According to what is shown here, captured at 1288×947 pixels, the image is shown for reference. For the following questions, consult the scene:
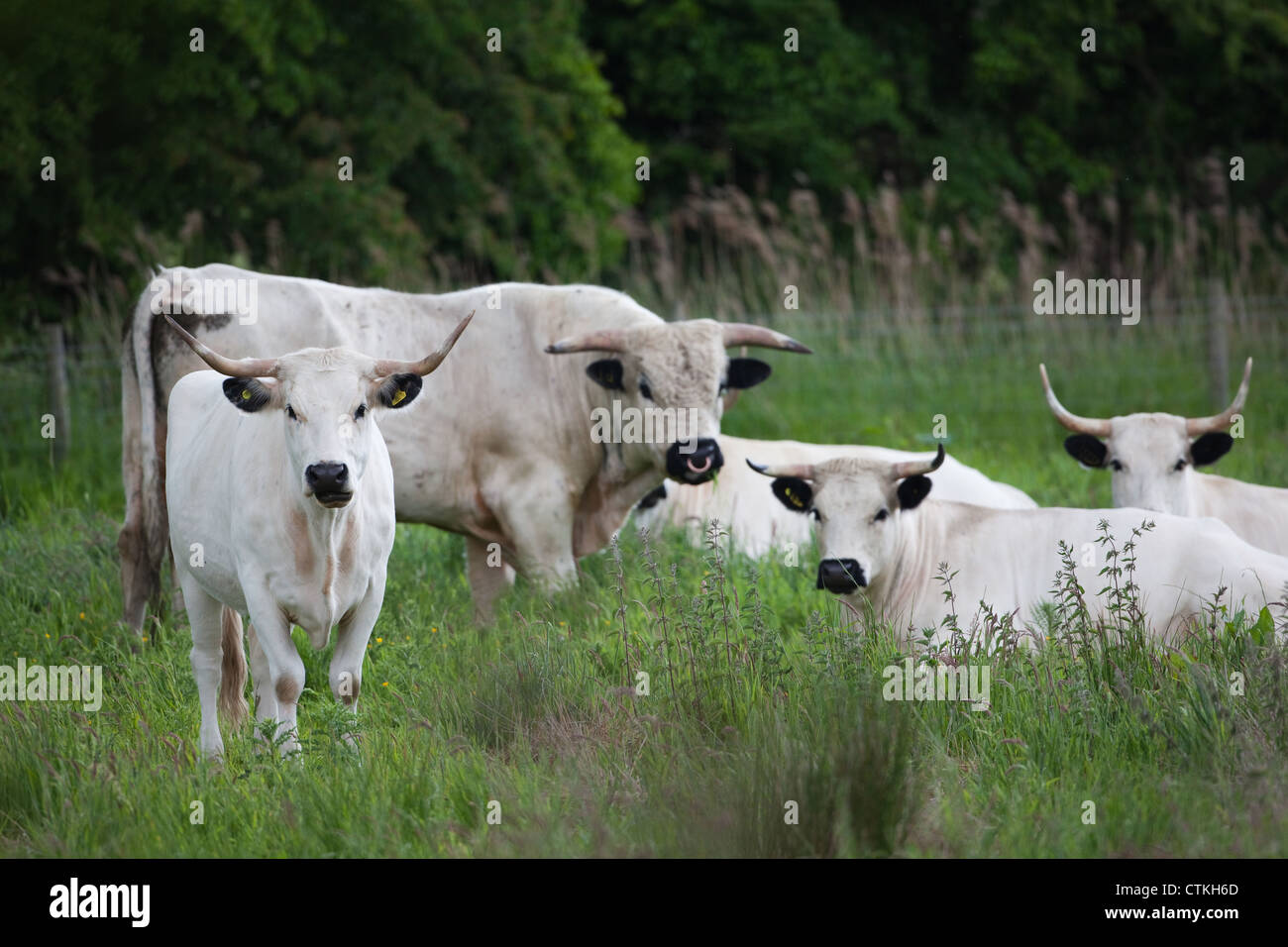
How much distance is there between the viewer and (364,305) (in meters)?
7.05

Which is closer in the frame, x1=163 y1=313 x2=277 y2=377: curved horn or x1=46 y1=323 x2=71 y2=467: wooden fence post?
x1=163 y1=313 x2=277 y2=377: curved horn

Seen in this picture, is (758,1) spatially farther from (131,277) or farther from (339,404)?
(339,404)

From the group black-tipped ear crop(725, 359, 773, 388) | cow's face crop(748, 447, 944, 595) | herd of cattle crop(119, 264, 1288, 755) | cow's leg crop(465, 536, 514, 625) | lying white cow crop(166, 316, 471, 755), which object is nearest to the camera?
lying white cow crop(166, 316, 471, 755)

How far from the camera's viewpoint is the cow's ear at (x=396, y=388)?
494 cm

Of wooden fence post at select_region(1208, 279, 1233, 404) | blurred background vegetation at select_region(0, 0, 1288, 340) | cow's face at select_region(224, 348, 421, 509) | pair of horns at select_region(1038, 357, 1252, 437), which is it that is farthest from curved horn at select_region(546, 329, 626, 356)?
wooden fence post at select_region(1208, 279, 1233, 404)

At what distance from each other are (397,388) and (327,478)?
58cm

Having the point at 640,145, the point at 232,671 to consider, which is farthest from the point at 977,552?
the point at 640,145

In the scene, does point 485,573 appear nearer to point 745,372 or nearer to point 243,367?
point 745,372

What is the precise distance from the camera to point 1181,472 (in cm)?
735

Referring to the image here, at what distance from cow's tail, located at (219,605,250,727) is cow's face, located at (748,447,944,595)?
227 centimetres

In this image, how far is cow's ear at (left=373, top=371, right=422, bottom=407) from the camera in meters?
4.94

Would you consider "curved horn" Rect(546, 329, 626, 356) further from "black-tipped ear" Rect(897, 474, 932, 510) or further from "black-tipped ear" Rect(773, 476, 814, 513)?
"black-tipped ear" Rect(897, 474, 932, 510)

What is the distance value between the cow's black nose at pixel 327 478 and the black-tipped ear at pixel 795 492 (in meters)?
2.36

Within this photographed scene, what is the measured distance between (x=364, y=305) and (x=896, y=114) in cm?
1420
